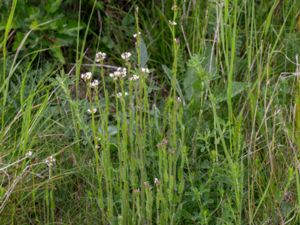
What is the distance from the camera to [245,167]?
2.33m

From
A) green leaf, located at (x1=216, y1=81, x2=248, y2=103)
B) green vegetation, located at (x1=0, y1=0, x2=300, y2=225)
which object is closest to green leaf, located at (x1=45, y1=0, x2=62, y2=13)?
green vegetation, located at (x1=0, y1=0, x2=300, y2=225)

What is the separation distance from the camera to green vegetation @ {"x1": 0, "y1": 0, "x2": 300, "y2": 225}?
206cm

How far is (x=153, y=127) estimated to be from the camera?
2410 millimetres

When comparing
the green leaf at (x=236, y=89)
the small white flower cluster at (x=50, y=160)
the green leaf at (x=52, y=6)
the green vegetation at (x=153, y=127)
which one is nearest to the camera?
the green vegetation at (x=153, y=127)

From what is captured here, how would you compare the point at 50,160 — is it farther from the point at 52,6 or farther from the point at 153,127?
the point at 52,6

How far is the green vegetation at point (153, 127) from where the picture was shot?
2.06 metres

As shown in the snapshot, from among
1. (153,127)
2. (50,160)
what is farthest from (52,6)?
(50,160)

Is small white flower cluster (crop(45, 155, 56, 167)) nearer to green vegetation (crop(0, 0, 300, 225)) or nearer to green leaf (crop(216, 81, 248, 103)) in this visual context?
green vegetation (crop(0, 0, 300, 225))

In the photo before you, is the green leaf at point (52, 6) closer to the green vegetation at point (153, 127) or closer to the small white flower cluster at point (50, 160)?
the green vegetation at point (153, 127)

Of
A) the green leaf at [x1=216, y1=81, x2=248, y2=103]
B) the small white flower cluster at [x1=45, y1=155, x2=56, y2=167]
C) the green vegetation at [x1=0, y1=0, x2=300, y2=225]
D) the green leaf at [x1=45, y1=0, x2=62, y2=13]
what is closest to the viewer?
the green vegetation at [x1=0, y1=0, x2=300, y2=225]

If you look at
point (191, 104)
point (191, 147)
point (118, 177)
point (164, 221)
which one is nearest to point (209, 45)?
point (191, 104)

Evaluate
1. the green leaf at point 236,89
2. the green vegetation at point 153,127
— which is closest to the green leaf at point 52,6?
the green vegetation at point 153,127

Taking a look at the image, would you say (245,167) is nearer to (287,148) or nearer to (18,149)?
(287,148)

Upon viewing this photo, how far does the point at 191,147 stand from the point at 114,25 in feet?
2.80
